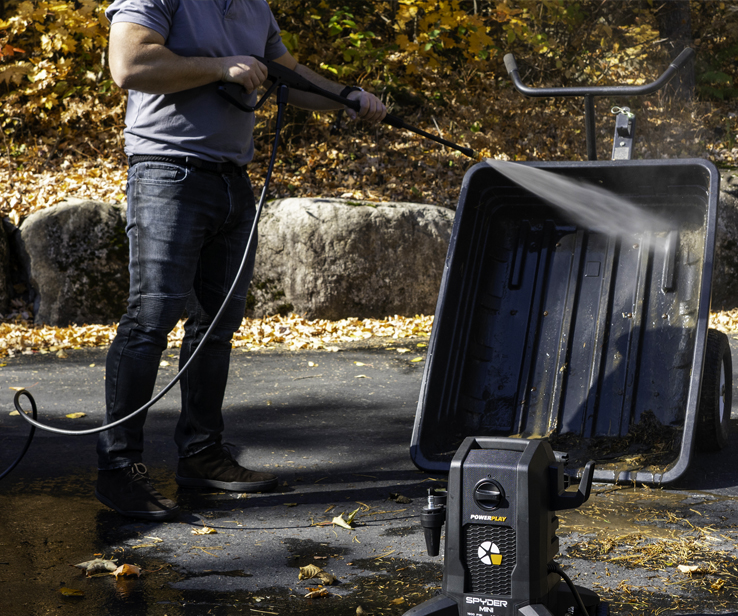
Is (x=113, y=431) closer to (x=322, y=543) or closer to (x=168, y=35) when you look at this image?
(x=322, y=543)

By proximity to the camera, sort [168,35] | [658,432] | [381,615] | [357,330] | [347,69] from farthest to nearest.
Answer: [347,69] < [357,330] < [658,432] < [168,35] < [381,615]

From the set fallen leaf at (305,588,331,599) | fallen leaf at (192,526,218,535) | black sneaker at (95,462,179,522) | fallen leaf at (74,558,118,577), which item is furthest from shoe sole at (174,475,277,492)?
fallen leaf at (305,588,331,599)

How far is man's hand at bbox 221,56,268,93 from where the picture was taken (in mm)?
2754

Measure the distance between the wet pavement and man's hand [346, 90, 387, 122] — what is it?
57.6 inches

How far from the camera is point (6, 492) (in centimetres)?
307

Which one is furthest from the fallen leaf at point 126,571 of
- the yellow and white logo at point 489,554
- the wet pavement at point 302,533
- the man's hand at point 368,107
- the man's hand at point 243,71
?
the man's hand at point 368,107

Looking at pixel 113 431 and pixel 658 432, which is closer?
pixel 113 431

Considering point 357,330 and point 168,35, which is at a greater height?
point 168,35

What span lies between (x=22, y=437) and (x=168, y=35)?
211 cm

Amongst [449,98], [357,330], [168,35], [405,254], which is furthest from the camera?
[449,98]

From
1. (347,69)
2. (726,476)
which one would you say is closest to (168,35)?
(726,476)

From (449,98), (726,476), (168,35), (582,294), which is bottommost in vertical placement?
(726,476)

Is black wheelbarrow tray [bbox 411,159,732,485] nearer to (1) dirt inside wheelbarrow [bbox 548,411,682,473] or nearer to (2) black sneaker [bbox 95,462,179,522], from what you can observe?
(1) dirt inside wheelbarrow [bbox 548,411,682,473]

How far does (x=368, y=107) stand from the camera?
313cm
